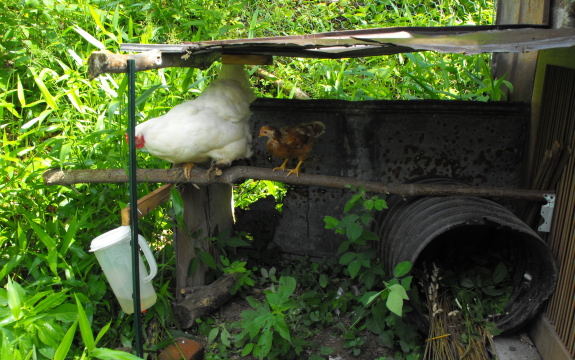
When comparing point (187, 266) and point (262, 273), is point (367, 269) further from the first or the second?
point (187, 266)

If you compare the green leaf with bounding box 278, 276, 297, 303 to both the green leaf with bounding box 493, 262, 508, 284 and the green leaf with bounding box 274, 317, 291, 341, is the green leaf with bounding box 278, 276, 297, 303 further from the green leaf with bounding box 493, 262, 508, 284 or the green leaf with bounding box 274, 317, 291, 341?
the green leaf with bounding box 493, 262, 508, 284

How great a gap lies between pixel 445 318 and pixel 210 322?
154 centimetres

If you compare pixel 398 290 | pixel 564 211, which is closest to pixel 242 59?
pixel 398 290

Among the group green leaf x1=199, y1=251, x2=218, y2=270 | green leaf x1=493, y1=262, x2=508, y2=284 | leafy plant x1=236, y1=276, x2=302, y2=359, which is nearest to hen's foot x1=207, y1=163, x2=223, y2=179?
green leaf x1=199, y1=251, x2=218, y2=270

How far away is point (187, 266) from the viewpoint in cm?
351

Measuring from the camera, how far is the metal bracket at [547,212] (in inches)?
118

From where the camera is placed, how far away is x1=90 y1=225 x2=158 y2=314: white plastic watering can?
8.70 ft

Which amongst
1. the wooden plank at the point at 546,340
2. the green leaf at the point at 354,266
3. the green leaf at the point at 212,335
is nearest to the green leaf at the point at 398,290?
the green leaf at the point at 354,266

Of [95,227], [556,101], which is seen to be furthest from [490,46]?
[95,227]

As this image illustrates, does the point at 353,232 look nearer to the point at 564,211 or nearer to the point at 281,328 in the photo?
the point at 281,328

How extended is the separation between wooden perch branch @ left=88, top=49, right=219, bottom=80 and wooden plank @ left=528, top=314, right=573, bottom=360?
252cm

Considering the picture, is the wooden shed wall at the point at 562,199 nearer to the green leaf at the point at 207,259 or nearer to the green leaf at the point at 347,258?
the green leaf at the point at 347,258

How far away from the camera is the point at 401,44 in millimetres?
2258

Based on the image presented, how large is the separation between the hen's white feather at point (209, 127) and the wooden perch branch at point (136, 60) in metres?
0.30
